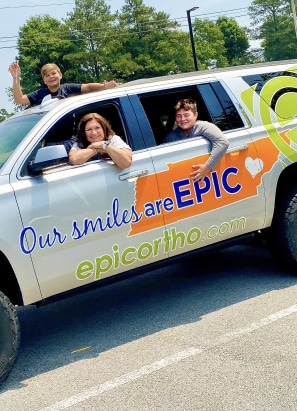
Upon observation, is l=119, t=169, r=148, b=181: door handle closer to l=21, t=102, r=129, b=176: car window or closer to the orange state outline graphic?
the orange state outline graphic

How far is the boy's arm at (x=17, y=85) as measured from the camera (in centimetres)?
554

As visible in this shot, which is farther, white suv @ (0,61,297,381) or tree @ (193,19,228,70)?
tree @ (193,19,228,70)

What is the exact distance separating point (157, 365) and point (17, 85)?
10.4 feet

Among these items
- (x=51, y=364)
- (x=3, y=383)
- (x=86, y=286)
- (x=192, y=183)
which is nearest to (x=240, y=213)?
(x=192, y=183)

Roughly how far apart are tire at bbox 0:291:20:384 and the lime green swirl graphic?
269 centimetres

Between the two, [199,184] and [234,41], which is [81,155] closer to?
[199,184]

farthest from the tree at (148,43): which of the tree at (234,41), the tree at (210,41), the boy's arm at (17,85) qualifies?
the boy's arm at (17,85)

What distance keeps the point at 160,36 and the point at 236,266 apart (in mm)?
43293

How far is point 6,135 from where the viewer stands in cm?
446

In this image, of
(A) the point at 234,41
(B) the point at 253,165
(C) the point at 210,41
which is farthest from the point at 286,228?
(A) the point at 234,41

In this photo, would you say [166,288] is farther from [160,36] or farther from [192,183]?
[160,36]

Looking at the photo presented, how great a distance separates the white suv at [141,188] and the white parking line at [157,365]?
0.58 meters

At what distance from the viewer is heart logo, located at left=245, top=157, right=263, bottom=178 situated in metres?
4.95

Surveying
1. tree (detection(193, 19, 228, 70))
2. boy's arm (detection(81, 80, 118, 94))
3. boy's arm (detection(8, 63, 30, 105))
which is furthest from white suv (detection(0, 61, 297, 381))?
tree (detection(193, 19, 228, 70))
